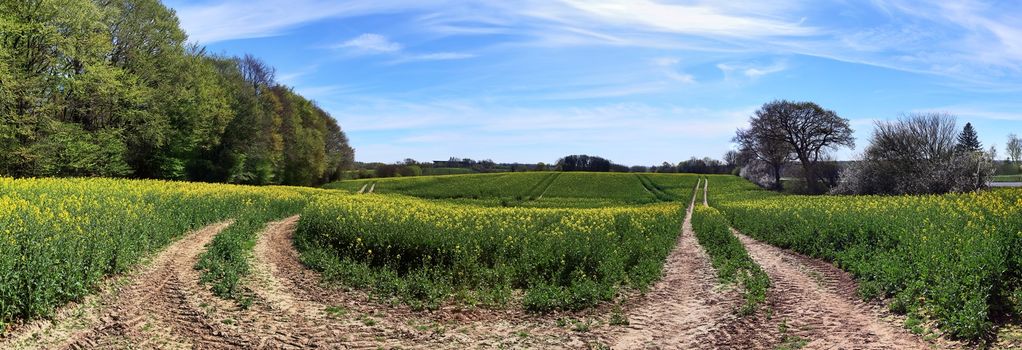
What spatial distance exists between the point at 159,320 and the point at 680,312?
33.0 ft

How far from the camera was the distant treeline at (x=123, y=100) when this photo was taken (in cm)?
2842

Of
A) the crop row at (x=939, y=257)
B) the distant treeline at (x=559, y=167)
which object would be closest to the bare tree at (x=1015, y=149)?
the distant treeline at (x=559, y=167)

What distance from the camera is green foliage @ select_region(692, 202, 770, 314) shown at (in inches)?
443

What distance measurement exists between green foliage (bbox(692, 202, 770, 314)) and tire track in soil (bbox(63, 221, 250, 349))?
9.94 meters

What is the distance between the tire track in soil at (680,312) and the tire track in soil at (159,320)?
6.99 m

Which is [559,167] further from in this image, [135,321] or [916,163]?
[135,321]

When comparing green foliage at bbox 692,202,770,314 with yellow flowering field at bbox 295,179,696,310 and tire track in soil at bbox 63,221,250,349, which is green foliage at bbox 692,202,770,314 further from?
tire track in soil at bbox 63,221,250,349

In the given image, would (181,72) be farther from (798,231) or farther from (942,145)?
(942,145)

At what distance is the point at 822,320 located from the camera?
9.48 metres

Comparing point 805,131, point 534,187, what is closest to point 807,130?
point 805,131

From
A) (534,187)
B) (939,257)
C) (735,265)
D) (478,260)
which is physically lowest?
(735,265)

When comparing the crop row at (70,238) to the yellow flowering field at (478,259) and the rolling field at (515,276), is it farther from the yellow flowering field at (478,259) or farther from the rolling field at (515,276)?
the yellow flowering field at (478,259)

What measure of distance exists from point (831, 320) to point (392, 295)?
8.95m

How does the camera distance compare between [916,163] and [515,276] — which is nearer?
[515,276]
